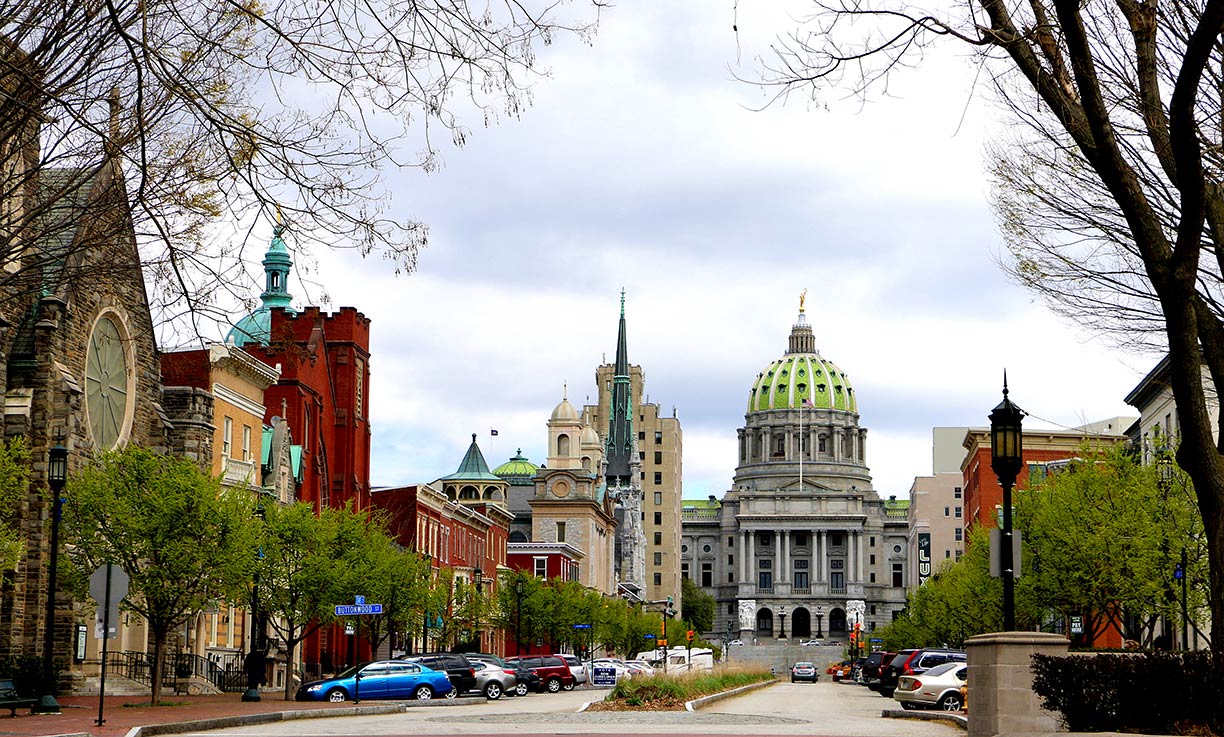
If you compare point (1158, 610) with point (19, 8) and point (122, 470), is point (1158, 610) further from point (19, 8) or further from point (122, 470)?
point (19, 8)

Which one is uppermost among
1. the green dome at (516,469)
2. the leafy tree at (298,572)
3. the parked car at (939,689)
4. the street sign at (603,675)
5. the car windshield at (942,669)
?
the green dome at (516,469)

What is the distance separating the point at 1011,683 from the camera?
22312mm

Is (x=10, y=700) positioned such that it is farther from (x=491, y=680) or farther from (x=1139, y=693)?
(x=491, y=680)

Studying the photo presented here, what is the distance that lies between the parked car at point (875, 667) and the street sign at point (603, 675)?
11.3 meters

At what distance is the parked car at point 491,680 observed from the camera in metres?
51.6

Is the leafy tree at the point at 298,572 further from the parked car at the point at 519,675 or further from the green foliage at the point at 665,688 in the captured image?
the parked car at the point at 519,675

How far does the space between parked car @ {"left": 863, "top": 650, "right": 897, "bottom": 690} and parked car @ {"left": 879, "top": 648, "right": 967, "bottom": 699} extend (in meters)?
3.97

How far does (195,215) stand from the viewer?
1834 centimetres

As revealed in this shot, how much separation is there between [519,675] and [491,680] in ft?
25.2

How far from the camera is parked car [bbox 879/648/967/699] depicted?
48.8m

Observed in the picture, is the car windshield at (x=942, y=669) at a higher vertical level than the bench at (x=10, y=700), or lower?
higher

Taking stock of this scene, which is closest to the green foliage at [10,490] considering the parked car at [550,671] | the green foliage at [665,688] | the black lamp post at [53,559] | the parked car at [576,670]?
the black lamp post at [53,559]

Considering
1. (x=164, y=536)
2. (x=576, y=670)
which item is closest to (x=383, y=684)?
(x=164, y=536)

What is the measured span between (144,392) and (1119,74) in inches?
1322
